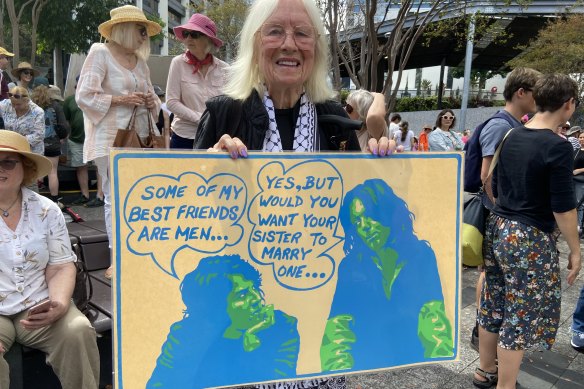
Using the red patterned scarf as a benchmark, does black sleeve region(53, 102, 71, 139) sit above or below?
below

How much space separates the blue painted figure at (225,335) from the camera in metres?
1.36

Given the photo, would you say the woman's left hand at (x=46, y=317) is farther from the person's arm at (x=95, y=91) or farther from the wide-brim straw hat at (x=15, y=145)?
the person's arm at (x=95, y=91)

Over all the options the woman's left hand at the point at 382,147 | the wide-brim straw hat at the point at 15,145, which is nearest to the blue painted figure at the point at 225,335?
the woman's left hand at the point at 382,147

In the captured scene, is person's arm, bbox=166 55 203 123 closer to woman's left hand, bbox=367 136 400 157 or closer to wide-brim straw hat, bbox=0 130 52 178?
wide-brim straw hat, bbox=0 130 52 178

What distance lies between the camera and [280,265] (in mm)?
1460

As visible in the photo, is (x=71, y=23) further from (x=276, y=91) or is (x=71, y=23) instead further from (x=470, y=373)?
(x=276, y=91)

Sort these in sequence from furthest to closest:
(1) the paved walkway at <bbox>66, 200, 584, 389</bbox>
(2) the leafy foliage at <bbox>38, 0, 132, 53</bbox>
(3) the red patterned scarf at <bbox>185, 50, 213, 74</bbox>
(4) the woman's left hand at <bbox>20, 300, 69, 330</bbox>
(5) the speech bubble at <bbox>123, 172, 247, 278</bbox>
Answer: (2) the leafy foliage at <bbox>38, 0, 132, 53</bbox> → (3) the red patterned scarf at <bbox>185, 50, 213, 74</bbox> → (1) the paved walkway at <bbox>66, 200, 584, 389</bbox> → (4) the woman's left hand at <bbox>20, 300, 69, 330</bbox> → (5) the speech bubble at <bbox>123, 172, 247, 278</bbox>

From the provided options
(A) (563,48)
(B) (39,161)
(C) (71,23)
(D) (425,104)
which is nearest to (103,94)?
(B) (39,161)

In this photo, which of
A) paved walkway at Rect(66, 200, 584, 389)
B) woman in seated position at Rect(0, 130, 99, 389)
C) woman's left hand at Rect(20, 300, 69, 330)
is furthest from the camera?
paved walkway at Rect(66, 200, 584, 389)

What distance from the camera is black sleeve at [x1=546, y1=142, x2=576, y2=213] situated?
241 centimetres

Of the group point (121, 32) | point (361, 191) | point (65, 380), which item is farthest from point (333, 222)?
point (121, 32)

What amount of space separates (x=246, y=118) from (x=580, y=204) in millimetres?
6481

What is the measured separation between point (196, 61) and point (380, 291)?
8.30 ft

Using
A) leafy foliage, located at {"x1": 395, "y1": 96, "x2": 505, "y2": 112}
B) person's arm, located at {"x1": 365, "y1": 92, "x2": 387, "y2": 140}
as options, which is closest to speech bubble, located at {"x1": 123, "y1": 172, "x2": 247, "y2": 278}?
person's arm, located at {"x1": 365, "y1": 92, "x2": 387, "y2": 140}
